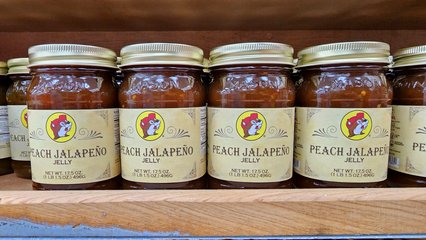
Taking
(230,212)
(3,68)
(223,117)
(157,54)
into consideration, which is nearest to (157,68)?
(157,54)

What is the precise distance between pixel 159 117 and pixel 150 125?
2 cm

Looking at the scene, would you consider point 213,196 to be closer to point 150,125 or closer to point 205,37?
point 150,125

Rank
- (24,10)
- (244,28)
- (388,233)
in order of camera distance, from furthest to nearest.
A: (244,28)
(24,10)
(388,233)

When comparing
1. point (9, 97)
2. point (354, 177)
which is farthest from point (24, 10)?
point (354, 177)

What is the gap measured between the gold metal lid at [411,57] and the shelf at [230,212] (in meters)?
0.22

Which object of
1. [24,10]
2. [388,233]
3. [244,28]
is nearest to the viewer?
[388,233]

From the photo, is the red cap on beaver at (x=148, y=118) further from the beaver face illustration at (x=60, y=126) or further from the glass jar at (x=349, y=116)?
the glass jar at (x=349, y=116)

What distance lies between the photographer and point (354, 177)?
487mm

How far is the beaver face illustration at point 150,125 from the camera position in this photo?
1.56 ft

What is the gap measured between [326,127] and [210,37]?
0.41 m

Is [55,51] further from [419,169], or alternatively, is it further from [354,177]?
[419,169]

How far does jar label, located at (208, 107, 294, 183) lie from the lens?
0.48 metres

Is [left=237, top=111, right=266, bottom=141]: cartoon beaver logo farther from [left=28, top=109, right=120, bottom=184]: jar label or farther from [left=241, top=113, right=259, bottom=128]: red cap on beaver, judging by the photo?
[left=28, top=109, right=120, bottom=184]: jar label

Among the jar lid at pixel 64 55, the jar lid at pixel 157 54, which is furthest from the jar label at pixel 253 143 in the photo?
the jar lid at pixel 64 55
